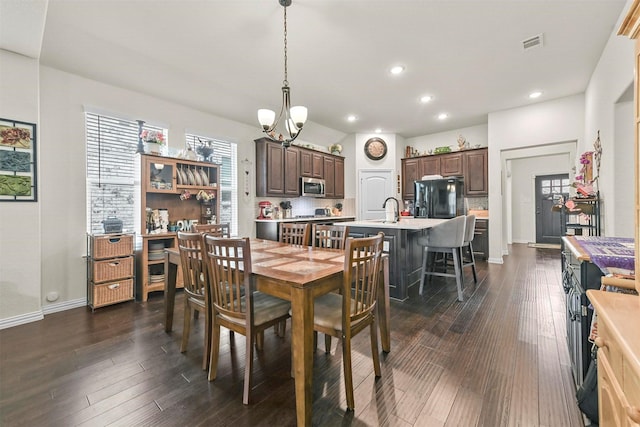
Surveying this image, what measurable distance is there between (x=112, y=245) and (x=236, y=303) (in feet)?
7.76

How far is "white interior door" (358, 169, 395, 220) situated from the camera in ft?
21.2

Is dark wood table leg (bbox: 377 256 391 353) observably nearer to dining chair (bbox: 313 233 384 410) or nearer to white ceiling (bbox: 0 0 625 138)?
dining chair (bbox: 313 233 384 410)

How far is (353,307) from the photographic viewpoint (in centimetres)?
176

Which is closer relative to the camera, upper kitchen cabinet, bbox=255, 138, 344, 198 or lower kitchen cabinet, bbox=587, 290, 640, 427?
lower kitchen cabinet, bbox=587, 290, 640, 427

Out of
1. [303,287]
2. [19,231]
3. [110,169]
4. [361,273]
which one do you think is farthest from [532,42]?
[19,231]

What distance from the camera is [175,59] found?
302cm

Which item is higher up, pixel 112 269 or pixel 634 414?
pixel 634 414

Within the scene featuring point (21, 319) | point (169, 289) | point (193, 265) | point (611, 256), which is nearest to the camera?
point (611, 256)

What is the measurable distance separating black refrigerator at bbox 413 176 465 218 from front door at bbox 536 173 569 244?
141 inches

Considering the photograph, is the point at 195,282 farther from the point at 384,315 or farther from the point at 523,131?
Result: the point at 523,131

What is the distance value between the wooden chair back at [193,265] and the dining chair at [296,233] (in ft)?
3.77

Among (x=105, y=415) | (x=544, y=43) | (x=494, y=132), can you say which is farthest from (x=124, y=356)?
(x=494, y=132)

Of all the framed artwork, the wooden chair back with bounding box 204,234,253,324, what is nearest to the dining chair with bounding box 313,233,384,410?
the wooden chair back with bounding box 204,234,253,324

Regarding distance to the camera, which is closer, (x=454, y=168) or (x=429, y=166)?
(x=454, y=168)
